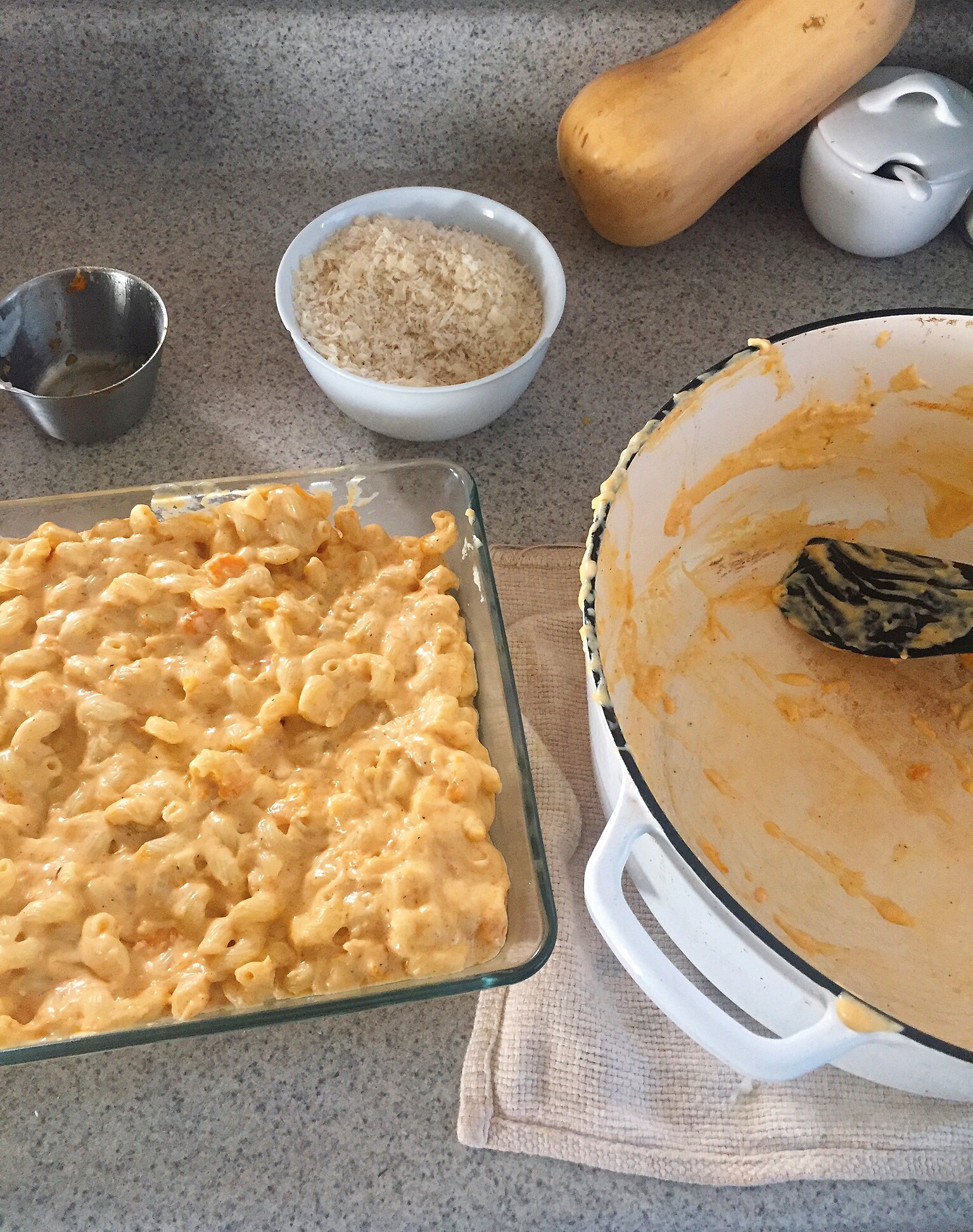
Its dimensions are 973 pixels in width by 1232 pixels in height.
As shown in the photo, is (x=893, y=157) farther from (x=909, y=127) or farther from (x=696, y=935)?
(x=696, y=935)

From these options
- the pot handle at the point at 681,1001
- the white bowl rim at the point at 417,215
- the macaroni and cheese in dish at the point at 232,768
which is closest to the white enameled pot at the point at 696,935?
the pot handle at the point at 681,1001

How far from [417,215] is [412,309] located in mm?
144

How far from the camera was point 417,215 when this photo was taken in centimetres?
100

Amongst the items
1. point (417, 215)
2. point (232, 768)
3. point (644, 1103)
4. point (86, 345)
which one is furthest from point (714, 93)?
point (644, 1103)

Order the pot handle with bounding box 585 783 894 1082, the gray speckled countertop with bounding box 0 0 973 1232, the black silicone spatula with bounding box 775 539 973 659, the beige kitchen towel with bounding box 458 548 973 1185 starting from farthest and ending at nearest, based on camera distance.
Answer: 1. the gray speckled countertop with bounding box 0 0 973 1232
2. the black silicone spatula with bounding box 775 539 973 659
3. the beige kitchen towel with bounding box 458 548 973 1185
4. the pot handle with bounding box 585 783 894 1082

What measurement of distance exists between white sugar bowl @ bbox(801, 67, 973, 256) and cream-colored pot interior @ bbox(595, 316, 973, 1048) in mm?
324

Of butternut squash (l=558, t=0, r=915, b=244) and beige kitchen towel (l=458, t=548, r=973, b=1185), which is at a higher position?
butternut squash (l=558, t=0, r=915, b=244)

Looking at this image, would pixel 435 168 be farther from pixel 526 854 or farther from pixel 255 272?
pixel 526 854

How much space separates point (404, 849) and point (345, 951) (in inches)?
2.7

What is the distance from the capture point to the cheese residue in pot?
90cm

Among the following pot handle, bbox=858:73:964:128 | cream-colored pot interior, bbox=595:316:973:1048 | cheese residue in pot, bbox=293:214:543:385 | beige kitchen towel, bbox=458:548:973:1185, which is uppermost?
pot handle, bbox=858:73:964:128

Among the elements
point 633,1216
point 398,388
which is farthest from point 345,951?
point 398,388

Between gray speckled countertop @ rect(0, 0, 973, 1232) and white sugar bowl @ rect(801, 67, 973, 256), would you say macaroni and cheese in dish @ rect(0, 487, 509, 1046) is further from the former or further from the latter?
white sugar bowl @ rect(801, 67, 973, 256)

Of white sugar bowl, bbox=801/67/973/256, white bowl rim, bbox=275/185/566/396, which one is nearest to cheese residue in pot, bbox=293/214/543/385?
white bowl rim, bbox=275/185/566/396
